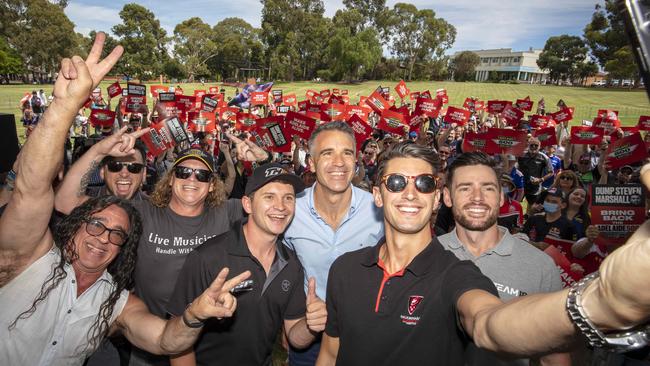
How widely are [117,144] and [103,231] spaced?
1147mm

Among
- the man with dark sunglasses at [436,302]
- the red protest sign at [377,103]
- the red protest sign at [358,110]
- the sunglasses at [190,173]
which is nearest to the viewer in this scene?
Answer: the man with dark sunglasses at [436,302]

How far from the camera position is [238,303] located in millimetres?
2570

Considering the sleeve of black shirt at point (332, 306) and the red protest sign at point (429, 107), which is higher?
the red protest sign at point (429, 107)

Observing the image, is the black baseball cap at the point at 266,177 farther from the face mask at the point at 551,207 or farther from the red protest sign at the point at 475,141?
the red protest sign at the point at 475,141

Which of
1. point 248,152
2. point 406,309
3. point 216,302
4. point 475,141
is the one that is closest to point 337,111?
point 475,141

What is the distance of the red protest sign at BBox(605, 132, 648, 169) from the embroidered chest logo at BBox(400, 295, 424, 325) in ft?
24.3

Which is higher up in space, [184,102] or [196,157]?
[184,102]

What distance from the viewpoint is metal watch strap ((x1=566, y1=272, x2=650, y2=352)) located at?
3.27ft

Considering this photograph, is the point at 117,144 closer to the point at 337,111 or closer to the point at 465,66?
the point at 337,111

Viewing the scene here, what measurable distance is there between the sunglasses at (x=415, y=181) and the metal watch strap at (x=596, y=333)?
4.17ft

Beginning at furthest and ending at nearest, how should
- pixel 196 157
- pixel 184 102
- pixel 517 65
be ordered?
pixel 517 65 < pixel 184 102 < pixel 196 157

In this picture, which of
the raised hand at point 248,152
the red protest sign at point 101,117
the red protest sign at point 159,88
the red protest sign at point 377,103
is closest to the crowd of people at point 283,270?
the raised hand at point 248,152

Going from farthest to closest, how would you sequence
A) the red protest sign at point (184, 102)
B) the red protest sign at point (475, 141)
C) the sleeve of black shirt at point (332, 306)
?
1. the red protest sign at point (184, 102)
2. the red protest sign at point (475, 141)
3. the sleeve of black shirt at point (332, 306)

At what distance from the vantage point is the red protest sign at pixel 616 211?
13.9 ft
